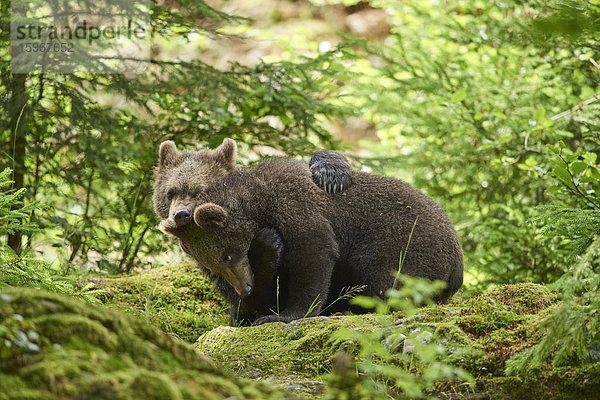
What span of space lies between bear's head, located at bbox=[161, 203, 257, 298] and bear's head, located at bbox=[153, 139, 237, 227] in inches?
9.6

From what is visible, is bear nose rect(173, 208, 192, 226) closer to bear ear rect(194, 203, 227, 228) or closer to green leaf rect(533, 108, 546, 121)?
bear ear rect(194, 203, 227, 228)

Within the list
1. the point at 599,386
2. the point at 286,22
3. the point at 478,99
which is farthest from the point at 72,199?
the point at 286,22

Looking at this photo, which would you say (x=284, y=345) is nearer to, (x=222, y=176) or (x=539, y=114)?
(x=222, y=176)

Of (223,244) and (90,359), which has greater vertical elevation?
(90,359)

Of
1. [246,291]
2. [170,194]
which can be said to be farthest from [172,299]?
[246,291]

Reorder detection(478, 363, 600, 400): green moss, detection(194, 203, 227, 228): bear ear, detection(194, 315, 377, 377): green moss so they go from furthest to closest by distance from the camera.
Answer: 1. detection(194, 203, 227, 228): bear ear
2. detection(194, 315, 377, 377): green moss
3. detection(478, 363, 600, 400): green moss

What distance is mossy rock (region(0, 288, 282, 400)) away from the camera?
180 centimetres

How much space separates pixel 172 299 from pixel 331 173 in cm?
248

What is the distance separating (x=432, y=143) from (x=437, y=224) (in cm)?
384

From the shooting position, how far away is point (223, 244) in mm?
5109

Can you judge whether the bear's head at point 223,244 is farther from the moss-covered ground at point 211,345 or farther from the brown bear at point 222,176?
the moss-covered ground at point 211,345

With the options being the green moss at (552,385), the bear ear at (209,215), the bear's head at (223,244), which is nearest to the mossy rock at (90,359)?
the green moss at (552,385)

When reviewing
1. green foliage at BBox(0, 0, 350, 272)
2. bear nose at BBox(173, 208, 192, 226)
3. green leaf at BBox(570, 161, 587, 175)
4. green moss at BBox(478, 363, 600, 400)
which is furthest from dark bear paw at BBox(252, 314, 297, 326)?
green foliage at BBox(0, 0, 350, 272)

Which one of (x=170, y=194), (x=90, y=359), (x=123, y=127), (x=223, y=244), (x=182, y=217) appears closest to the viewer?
(x=90, y=359)
